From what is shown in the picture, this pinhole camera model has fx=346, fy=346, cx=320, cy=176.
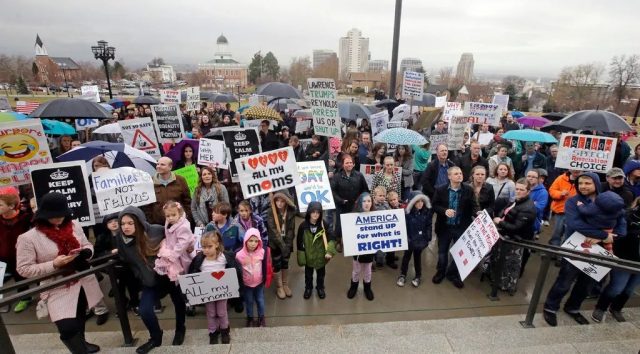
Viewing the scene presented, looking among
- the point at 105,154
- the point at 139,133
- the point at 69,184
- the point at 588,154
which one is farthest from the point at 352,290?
the point at 139,133

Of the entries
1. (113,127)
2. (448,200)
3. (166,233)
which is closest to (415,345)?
(448,200)

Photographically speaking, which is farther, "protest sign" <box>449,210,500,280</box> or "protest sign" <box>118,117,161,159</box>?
"protest sign" <box>118,117,161,159</box>

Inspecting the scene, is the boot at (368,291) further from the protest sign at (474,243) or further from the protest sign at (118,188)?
the protest sign at (118,188)

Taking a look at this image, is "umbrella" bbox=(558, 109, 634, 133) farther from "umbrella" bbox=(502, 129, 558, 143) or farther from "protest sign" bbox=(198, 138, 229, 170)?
"protest sign" bbox=(198, 138, 229, 170)

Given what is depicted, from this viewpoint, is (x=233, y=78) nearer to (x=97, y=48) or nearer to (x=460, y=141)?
(x=97, y=48)

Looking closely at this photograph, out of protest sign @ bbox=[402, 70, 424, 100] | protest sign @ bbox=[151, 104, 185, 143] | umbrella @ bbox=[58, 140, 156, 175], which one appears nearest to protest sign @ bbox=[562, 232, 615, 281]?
umbrella @ bbox=[58, 140, 156, 175]

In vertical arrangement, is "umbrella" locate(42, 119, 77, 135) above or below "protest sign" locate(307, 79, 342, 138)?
below

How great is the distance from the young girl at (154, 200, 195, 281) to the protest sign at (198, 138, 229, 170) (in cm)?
276

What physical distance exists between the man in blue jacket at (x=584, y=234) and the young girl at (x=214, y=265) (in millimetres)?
4149

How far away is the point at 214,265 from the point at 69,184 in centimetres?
255

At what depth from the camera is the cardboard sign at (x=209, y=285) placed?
3.87m

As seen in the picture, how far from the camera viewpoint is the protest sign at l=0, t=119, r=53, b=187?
5.15 metres

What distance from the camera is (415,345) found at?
12.5 feet

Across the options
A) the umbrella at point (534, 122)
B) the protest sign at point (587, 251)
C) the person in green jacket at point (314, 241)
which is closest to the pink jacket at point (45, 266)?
the person in green jacket at point (314, 241)
